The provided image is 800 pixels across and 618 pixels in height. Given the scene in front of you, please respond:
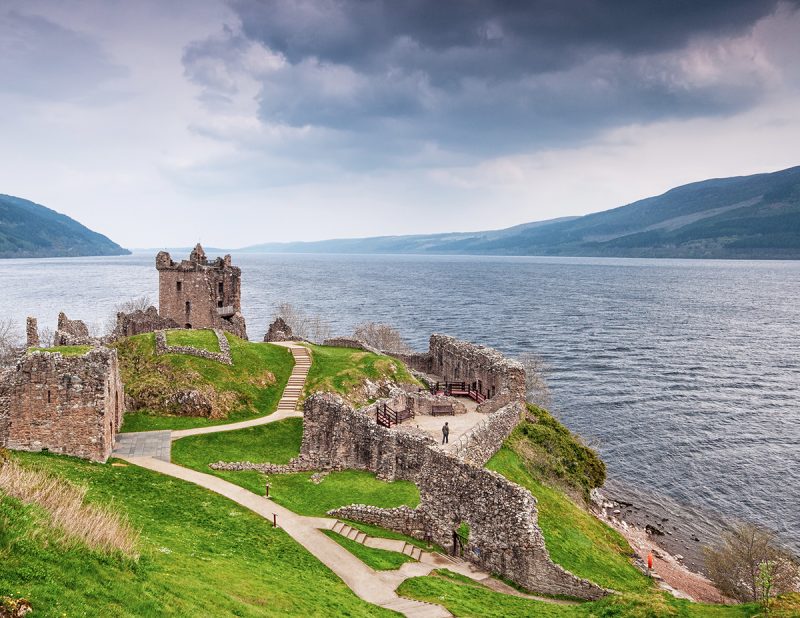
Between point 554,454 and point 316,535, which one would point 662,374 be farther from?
point 316,535

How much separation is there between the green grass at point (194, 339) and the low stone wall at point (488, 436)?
24.3 m

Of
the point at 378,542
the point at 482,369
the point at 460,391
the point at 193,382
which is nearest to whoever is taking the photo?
the point at 378,542

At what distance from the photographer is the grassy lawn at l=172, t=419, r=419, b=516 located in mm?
33562

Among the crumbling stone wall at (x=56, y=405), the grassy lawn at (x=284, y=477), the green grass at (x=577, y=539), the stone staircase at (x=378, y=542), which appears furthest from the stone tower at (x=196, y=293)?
the stone staircase at (x=378, y=542)

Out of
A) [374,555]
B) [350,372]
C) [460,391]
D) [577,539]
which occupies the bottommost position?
[577,539]

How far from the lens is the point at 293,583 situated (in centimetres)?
2181

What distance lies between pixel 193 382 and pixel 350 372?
45.1 ft

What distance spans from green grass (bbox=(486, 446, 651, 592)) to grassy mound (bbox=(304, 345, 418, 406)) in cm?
1384

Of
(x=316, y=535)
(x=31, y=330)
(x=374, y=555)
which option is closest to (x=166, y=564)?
(x=316, y=535)

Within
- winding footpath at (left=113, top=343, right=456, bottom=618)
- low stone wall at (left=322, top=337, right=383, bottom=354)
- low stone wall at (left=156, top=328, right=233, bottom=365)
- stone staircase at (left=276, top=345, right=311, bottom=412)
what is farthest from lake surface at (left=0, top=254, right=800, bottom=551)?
low stone wall at (left=156, top=328, right=233, bottom=365)

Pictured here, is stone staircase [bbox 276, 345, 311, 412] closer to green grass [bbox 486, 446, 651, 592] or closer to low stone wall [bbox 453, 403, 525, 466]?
low stone wall [bbox 453, 403, 525, 466]

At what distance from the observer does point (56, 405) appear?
31969 mm

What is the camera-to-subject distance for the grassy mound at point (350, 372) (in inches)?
1927

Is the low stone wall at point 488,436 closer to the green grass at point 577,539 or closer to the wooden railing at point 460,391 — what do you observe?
the green grass at point 577,539
